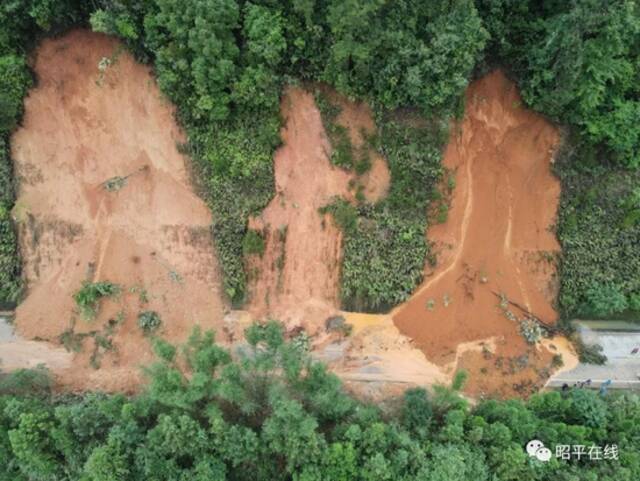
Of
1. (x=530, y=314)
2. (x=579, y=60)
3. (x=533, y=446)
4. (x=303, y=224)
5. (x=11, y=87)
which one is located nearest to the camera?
(x=533, y=446)

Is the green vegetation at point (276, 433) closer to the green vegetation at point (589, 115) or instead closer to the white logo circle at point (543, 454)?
the white logo circle at point (543, 454)

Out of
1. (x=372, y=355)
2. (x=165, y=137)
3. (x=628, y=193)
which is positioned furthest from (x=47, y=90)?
(x=628, y=193)

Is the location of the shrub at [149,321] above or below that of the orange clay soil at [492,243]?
below

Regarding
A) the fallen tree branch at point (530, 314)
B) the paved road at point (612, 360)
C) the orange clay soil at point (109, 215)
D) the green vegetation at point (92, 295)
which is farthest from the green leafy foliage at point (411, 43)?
the green vegetation at point (92, 295)

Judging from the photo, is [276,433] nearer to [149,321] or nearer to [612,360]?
[149,321]

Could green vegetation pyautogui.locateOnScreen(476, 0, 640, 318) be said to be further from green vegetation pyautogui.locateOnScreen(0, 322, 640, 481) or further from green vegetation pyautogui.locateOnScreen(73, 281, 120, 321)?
green vegetation pyautogui.locateOnScreen(73, 281, 120, 321)

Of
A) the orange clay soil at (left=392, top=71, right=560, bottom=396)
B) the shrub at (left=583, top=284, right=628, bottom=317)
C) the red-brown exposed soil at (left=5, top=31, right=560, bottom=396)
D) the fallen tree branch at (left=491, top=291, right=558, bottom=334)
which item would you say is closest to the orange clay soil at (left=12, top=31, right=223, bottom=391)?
the red-brown exposed soil at (left=5, top=31, right=560, bottom=396)

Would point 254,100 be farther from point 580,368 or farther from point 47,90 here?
point 580,368

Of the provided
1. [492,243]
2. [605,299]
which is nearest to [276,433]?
[492,243]
